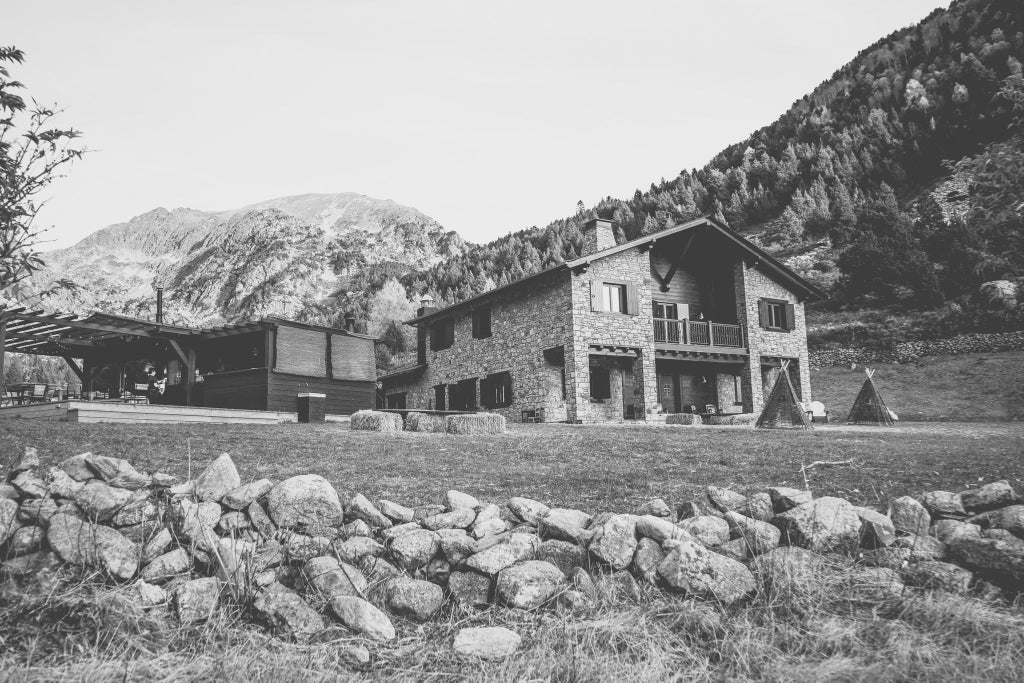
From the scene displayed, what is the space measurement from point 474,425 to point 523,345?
12.6m

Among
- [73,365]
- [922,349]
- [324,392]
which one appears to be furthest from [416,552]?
[922,349]

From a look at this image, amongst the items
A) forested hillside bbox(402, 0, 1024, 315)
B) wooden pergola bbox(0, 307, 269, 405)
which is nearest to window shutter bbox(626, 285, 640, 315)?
wooden pergola bbox(0, 307, 269, 405)

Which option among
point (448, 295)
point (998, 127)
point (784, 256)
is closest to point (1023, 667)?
point (784, 256)

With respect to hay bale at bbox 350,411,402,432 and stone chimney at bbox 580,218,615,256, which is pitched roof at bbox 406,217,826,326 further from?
hay bale at bbox 350,411,402,432

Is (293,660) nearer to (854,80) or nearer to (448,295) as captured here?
(448,295)

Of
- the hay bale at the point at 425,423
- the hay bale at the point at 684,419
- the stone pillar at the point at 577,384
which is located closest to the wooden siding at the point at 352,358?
the stone pillar at the point at 577,384

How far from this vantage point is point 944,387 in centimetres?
2934

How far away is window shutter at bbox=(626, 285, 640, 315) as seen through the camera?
1008 inches

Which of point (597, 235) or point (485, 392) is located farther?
point (485, 392)

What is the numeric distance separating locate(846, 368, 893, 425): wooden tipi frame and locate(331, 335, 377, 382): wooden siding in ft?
57.2

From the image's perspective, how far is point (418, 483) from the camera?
7539 mm

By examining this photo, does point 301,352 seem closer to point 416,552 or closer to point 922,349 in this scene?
point 416,552

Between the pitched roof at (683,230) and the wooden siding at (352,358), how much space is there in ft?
16.6

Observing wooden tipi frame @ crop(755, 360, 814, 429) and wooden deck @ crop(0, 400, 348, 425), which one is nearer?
wooden deck @ crop(0, 400, 348, 425)
